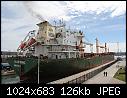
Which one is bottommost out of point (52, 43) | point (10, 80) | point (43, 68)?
point (10, 80)

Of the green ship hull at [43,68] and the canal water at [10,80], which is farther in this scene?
the canal water at [10,80]

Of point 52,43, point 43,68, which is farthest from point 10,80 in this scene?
point 43,68

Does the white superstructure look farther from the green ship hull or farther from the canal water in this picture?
the canal water

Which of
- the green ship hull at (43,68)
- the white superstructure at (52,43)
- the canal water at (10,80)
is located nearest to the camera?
the green ship hull at (43,68)

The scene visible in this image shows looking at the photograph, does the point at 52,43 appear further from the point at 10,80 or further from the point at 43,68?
the point at 10,80

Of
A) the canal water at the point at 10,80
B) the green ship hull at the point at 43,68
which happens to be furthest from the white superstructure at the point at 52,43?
the canal water at the point at 10,80

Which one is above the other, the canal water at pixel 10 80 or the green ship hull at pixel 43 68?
the green ship hull at pixel 43 68

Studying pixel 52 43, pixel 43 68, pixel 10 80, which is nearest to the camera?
pixel 43 68

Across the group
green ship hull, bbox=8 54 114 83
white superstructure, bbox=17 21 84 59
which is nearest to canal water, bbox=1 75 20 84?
green ship hull, bbox=8 54 114 83

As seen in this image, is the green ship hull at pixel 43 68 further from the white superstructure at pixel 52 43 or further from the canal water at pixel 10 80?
the canal water at pixel 10 80

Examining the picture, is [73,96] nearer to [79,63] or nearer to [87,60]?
[79,63]

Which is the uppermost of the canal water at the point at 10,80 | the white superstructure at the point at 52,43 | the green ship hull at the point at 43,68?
the white superstructure at the point at 52,43

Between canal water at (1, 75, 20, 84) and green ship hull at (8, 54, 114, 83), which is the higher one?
green ship hull at (8, 54, 114, 83)

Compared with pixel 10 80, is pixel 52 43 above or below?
above
